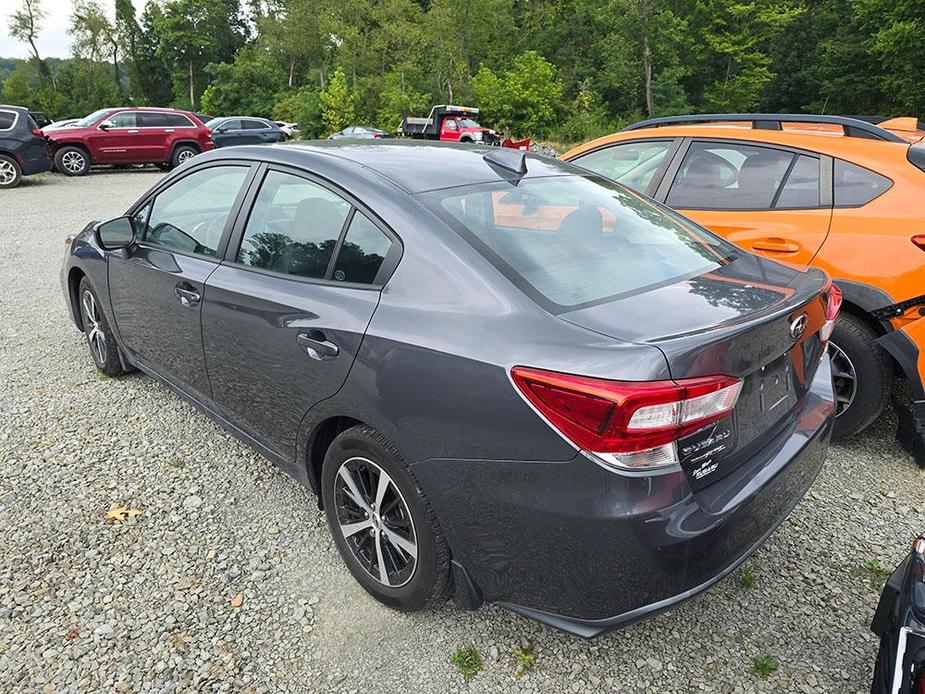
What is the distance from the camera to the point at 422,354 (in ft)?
6.36

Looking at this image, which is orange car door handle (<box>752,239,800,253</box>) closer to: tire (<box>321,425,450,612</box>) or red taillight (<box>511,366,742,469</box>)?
red taillight (<box>511,366,742,469</box>)

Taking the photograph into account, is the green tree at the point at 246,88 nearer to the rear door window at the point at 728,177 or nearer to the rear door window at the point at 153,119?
the rear door window at the point at 153,119

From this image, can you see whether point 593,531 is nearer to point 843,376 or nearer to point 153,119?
point 843,376

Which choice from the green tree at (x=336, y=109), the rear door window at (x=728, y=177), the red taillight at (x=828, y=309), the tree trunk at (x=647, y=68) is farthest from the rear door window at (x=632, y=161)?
the tree trunk at (x=647, y=68)

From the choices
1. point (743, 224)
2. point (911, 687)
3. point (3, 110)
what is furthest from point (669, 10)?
point (911, 687)

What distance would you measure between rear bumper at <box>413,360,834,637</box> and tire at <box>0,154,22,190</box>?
1640cm

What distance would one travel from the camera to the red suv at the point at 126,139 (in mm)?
16766

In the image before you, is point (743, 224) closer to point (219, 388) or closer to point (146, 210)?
point (219, 388)

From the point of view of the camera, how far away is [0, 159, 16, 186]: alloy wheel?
14328 millimetres

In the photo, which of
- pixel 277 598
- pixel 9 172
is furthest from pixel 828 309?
pixel 9 172

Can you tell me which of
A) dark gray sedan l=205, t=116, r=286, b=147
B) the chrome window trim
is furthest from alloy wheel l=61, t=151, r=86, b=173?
dark gray sedan l=205, t=116, r=286, b=147

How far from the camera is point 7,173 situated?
14.5 m

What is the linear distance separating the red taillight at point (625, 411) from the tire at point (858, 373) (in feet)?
6.73

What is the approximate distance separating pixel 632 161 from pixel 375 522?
3300 mm
